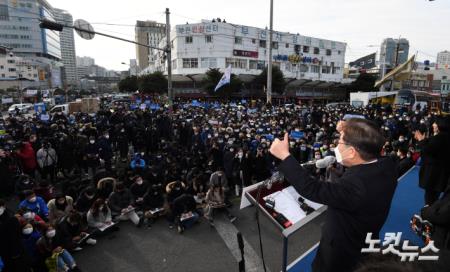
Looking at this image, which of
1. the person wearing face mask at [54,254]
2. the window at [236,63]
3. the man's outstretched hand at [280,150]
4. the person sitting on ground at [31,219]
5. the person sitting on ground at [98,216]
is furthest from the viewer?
the window at [236,63]

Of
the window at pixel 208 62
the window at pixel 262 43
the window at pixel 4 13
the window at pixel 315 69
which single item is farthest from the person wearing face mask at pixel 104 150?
the window at pixel 4 13

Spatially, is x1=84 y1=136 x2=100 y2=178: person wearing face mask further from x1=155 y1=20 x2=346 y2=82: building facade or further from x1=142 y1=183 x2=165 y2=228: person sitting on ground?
x1=155 y1=20 x2=346 y2=82: building facade

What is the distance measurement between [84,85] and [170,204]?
13230 centimetres

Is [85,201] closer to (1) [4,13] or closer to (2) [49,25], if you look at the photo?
(2) [49,25]

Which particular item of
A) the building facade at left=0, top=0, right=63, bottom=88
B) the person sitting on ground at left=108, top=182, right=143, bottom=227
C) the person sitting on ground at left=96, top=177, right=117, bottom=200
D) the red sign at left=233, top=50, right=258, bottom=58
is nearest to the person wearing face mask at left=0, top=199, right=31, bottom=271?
the person sitting on ground at left=108, top=182, right=143, bottom=227

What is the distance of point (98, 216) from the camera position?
22.6ft

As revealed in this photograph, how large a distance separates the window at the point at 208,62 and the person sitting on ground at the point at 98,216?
115 ft

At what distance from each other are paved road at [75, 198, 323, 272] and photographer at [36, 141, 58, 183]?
434 centimetres

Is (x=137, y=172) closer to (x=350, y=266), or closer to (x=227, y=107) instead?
(x=350, y=266)

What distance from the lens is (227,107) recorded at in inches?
907

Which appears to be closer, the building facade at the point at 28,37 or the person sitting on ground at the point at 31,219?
the person sitting on ground at the point at 31,219

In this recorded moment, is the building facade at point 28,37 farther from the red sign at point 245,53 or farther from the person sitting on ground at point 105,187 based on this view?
the person sitting on ground at point 105,187

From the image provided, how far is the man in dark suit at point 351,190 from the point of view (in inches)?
68.0

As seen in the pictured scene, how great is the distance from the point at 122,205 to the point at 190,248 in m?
2.64
